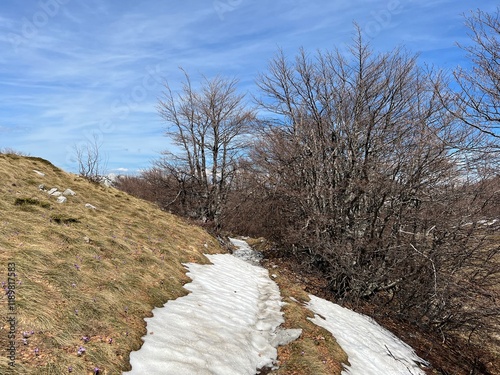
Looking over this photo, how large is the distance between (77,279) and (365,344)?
6.84 metres

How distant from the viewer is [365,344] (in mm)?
7785

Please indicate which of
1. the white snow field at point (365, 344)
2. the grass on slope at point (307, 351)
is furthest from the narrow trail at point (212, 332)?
the white snow field at point (365, 344)

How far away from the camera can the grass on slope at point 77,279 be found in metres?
3.82

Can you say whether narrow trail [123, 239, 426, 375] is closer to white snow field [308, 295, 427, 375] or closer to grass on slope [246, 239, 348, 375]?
white snow field [308, 295, 427, 375]

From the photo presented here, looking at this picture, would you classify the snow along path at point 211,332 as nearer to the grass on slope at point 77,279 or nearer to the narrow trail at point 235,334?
the narrow trail at point 235,334

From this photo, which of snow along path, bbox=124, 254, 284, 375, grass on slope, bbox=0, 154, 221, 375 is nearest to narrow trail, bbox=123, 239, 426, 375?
snow along path, bbox=124, 254, 284, 375

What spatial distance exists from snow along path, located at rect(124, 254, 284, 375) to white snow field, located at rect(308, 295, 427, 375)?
146 centimetres

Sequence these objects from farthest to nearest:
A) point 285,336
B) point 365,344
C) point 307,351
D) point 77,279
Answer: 1. point 365,344
2. point 285,336
3. point 307,351
4. point 77,279

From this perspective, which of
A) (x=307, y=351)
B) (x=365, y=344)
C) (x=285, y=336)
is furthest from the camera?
(x=365, y=344)

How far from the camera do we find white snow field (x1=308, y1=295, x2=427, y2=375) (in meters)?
6.75

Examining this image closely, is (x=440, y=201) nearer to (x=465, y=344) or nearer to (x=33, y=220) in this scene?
(x=465, y=344)

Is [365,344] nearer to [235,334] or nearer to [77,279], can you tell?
[235,334]

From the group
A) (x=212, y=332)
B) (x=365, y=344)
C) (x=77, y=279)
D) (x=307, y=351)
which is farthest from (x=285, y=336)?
(x=77, y=279)

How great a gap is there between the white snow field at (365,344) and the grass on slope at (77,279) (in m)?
4.04
